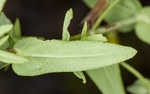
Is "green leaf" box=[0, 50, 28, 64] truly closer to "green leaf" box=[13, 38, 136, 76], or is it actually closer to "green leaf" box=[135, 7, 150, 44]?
"green leaf" box=[13, 38, 136, 76]

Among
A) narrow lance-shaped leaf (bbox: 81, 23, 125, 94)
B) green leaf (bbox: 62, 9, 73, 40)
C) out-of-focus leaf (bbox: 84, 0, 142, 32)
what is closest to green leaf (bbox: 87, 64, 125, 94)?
narrow lance-shaped leaf (bbox: 81, 23, 125, 94)

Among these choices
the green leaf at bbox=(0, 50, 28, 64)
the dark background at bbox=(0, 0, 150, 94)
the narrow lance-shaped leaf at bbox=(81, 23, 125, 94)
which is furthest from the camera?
the dark background at bbox=(0, 0, 150, 94)

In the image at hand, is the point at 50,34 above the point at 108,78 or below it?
below

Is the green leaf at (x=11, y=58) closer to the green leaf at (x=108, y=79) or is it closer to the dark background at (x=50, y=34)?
the green leaf at (x=108, y=79)

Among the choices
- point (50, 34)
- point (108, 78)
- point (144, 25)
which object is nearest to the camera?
point (108, 78)

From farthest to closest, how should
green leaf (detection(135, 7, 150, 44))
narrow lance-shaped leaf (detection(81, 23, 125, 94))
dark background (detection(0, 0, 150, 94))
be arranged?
1. dark background (detection(0, 0, 150, 94))
2. green leaf (detection(135, 7, 150, 44))
3. narrow lance-shaped leaf (detection(81, 23, 125, 94))

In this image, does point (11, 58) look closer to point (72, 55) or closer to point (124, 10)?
point (72, 55)

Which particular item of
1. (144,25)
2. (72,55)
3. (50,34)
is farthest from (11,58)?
(50,34)
